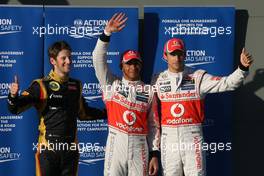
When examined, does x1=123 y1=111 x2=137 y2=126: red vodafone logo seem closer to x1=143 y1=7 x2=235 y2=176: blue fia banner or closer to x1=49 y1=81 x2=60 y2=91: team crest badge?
x1=49 y1=81 x2=60 y2=91: team crest badge

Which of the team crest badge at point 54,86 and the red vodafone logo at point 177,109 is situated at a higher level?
the team crest badge at point 54,86

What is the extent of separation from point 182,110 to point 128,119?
544 millimetres

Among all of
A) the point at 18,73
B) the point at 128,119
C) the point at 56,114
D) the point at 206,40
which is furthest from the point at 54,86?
the point at 206,40

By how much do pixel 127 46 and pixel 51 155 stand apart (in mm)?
1753

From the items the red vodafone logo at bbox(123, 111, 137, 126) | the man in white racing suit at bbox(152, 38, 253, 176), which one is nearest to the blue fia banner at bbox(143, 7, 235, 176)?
the man in white racing suit at bbox(152, 38, 253, 176)

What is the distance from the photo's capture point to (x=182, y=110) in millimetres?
5152

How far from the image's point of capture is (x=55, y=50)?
4797 millimetres

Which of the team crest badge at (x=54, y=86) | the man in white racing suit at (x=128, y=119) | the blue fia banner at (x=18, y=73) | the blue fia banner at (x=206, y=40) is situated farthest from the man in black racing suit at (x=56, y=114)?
the blue fia banner at (x=206, y=40)

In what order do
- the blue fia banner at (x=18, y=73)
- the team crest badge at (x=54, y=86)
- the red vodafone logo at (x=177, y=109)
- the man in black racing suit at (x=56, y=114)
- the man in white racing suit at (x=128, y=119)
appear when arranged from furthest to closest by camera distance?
the blue fia banner at (x=18, y=73), the red vodafone logo at (x=177, y=109), the man in white racing suit at (x=128, y=119), the team crest badge at (x=54, y=86), the man in black racing suit at (x=56, y=114)

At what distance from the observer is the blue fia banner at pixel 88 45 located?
580cm

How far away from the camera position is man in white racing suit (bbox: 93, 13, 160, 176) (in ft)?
16.5

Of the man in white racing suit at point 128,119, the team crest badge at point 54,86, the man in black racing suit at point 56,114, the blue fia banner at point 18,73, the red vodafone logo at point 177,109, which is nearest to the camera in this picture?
the man in black racing suit at point 56,114

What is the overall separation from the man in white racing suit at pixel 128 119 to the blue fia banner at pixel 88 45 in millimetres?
666

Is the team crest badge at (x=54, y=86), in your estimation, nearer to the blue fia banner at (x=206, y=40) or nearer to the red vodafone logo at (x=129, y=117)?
the red vodafone logo at (x=129, y=117)
